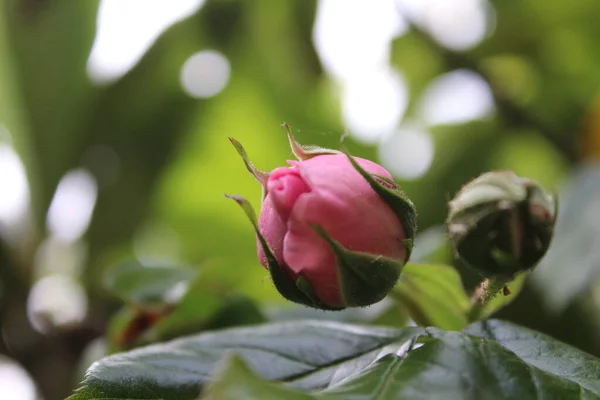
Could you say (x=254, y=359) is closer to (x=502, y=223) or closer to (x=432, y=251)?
(x=502, y=223)

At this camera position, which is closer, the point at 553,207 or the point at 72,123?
the point at 553,207

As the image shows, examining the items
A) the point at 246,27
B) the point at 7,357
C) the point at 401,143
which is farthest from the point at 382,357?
the point at 246,27

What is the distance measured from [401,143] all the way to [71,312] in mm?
853

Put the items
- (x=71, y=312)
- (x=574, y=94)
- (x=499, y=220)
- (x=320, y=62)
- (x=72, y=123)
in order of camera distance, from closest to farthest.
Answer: (x=499, y=220)
(x=71, y=312)
(x=574, y=94)
(x=72, y=123)
(x=320, y=62)

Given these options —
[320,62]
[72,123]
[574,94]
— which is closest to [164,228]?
[72,123]

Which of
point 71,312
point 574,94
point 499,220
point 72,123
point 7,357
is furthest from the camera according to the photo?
point 72,123

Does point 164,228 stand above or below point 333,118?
below

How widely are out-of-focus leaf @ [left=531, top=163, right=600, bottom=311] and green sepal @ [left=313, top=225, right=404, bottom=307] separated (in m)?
0.39

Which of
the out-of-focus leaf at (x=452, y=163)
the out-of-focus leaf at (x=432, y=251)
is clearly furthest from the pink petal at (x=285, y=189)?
the out-of-focus leaf at (x=452, y=163)

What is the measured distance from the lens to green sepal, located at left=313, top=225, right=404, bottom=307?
0.47m

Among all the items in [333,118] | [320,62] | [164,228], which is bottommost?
[164,228]

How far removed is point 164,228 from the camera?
1682 mm

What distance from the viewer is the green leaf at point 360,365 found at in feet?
1.49

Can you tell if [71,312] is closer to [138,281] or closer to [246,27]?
[138,281]
